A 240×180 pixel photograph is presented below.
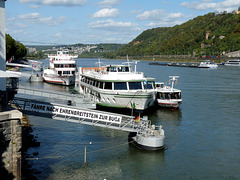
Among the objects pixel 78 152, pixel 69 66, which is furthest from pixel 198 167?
pixel 69 66

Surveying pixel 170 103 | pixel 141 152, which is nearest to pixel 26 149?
pixel 141 152

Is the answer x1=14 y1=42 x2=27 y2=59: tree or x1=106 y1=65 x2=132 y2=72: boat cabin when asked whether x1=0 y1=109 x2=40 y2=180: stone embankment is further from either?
x1=14 y1=42 x2=27 y2=59: tree

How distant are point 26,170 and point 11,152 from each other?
18.7ft

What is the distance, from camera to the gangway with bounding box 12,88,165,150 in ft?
75.5

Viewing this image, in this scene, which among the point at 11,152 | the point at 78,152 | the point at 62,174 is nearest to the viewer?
the point at 11,152

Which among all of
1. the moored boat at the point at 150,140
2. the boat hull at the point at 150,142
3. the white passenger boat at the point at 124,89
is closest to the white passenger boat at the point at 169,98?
the white passenger boat at the point at 124,89

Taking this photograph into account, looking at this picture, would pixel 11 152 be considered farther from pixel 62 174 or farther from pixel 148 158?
pixel 148 158

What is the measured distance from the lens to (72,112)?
23.7m

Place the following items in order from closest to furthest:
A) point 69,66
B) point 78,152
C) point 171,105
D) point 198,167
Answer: point 198,167 < point 78,152 < point 171,105 < point 69,66

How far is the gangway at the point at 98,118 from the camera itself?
75.5ft

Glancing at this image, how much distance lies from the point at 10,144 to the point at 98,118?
375 inches

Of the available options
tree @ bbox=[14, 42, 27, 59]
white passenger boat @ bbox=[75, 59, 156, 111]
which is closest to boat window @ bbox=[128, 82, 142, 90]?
white passenger boat @ bbox=[75, 59, 156, 111]

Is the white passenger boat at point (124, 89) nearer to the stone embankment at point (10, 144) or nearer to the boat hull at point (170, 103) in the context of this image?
the boat hull at point (170, 103)

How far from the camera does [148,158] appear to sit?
24.0 meters
